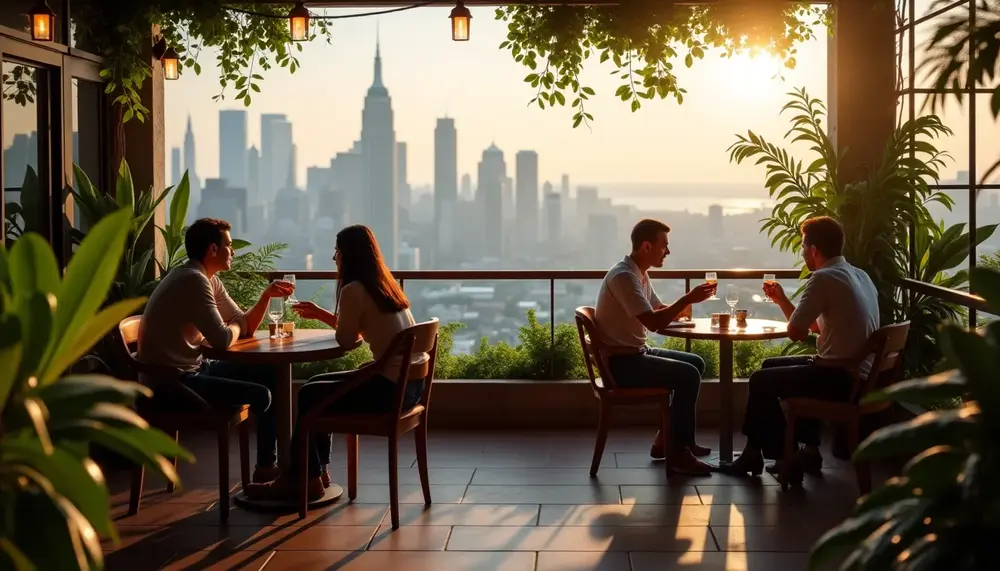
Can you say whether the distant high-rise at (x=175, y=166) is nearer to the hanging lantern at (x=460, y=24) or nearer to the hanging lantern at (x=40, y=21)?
the hanging lantern at (x=40, y=21)

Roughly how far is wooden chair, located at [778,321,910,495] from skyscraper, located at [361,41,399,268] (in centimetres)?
501

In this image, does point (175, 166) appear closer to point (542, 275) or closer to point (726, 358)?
point (542, 275)

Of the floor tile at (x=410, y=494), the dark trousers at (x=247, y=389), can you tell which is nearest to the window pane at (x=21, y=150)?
the dark trousers at (x=247, y=389)

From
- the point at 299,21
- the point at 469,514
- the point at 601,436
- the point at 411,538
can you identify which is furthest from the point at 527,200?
the point at 411,538

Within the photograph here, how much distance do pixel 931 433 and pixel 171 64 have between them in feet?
18.6

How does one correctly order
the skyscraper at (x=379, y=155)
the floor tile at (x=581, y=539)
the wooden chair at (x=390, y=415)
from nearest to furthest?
the floor tile at (x=581, y=539) < the wooden chair at (x=390, y=415) < the skyscraper at (x=379, y=155)

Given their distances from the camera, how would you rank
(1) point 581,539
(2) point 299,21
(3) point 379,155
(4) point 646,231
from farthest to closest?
(3) point 379,155 < (2) point 299,21 < (4) point 646,231 < (1) point 581,539

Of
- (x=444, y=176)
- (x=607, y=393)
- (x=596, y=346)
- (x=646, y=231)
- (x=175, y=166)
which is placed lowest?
(x=607, y=393)

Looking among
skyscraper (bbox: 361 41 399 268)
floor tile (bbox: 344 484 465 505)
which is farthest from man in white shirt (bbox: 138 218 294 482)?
skyscraper (bbox: 361 41 399 268)

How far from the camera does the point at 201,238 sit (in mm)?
5125

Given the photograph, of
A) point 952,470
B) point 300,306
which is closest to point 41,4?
point 300,306

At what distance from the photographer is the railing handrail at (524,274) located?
281 inches

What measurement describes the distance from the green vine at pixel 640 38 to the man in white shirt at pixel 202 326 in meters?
2.55

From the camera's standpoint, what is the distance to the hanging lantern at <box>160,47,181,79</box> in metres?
6.78
